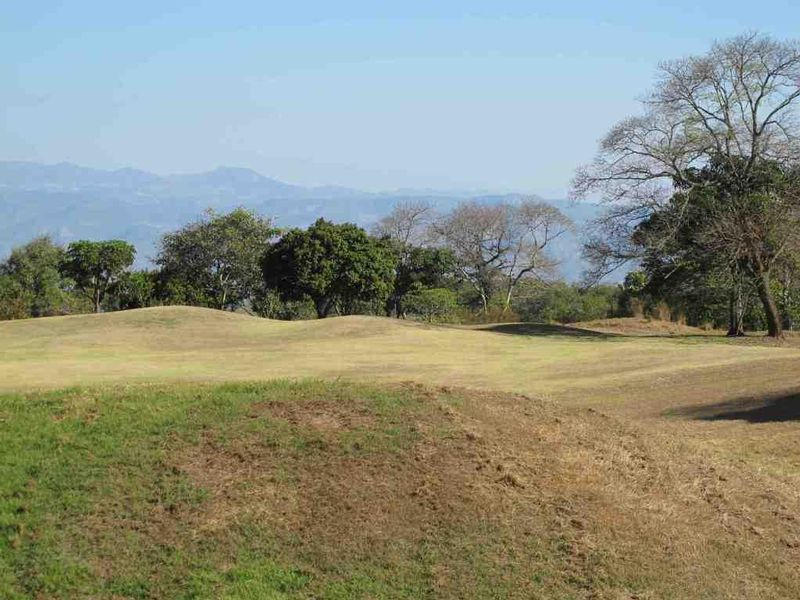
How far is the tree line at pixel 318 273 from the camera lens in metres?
46.8

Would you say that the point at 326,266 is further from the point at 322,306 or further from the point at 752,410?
the point at 752,410

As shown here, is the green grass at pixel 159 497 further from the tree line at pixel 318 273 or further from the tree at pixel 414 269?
the tree at pixel 414 269

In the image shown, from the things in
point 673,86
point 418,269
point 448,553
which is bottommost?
point 448,553

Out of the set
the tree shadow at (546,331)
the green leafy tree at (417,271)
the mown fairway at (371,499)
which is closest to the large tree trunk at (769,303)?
the tree shadow at (546,331)

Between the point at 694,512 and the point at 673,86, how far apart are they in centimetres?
2734

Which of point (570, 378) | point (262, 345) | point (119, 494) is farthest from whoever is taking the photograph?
point (262, 345)

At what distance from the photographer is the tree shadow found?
34156mm

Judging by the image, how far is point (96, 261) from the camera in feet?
153

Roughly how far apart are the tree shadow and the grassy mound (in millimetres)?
23131

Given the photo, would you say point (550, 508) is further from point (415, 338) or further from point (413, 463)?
point (415, 338)

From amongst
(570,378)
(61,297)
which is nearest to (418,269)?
(61,297)

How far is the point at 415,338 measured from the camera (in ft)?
100

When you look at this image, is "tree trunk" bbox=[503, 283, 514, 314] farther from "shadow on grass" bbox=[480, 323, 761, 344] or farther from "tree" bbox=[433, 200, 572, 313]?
"shadow on grass" bbox=[480, 323, 761, 344]

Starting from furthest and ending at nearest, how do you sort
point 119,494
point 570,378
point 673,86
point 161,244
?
point 161,244, point 673,86, point 570,378, point 119,494
